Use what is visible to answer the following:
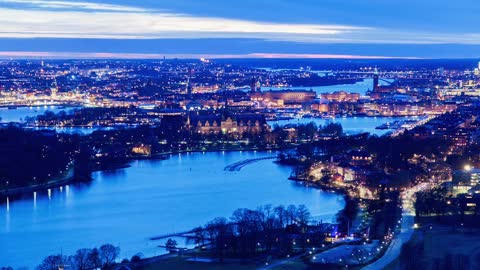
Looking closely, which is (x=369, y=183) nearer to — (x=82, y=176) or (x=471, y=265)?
(x=82, y=176)

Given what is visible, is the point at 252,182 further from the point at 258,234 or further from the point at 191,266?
the point at 191,266

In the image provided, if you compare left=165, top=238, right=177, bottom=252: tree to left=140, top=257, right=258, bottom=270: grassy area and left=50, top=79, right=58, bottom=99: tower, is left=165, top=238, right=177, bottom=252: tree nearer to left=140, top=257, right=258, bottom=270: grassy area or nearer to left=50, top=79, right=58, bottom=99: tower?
left=140, top=257, right=258, bottom=270: grassy area

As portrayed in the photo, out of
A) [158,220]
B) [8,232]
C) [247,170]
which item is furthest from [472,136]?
[8,232]

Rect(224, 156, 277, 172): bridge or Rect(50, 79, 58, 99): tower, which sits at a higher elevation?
Rect(224, 156, 277, 172): bridge

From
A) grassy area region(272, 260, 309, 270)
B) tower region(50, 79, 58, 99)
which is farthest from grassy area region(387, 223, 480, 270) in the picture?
tower region(50, 79, 58, 99)

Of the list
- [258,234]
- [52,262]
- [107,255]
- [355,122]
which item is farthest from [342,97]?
[52,262]

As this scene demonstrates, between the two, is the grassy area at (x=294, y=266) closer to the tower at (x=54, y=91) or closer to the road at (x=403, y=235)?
the road at (x=403, y=235)
